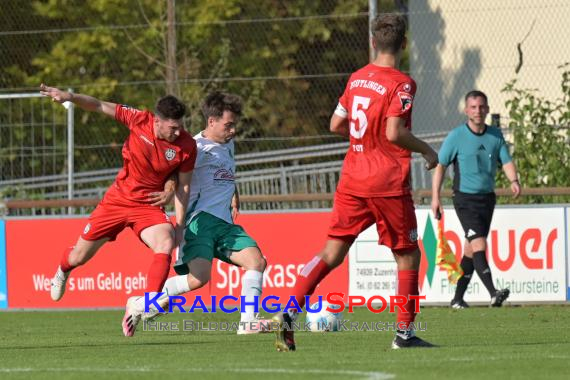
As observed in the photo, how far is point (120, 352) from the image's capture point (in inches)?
371

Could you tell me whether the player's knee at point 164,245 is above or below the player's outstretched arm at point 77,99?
below

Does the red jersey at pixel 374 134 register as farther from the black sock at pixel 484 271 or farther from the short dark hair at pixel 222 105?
the black sock at pixel 484 271

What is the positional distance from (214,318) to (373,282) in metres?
2.27

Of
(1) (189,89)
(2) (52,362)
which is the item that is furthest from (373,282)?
(2) (52,362)

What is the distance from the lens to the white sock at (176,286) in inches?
421

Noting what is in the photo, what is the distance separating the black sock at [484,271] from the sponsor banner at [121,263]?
1.92 m

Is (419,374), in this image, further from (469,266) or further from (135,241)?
(135,241)

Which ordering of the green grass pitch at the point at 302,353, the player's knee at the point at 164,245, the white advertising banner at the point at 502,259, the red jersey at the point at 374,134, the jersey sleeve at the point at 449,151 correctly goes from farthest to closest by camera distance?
1. the white advertising banner at the point at 502,259
2. the jersey sleeve at the point at 449,151
3. the player's knee at the point at 164,245
4. the red jersey at the point at 374,134
5. the green grass pitch at the point at 302,353

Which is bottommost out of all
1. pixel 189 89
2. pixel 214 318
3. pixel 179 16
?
pixel 214 318

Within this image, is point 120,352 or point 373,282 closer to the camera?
point 120,352

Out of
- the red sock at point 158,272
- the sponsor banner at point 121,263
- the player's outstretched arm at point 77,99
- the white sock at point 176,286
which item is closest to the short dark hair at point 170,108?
the player's outstretched arm at point 77,99

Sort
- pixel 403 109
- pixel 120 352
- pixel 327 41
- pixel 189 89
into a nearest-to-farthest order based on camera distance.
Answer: pixel 403 109 < pixel 120 352 < pixel 189 89 < pixel 327 41

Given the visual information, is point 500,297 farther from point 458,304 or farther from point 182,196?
point 182,196

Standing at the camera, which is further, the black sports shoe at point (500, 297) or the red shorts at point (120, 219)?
the black sports shoe at point (500, 297)
